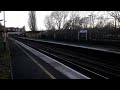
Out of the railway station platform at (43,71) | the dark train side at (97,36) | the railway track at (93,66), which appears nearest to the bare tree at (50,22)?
the dark train side at (97,36)

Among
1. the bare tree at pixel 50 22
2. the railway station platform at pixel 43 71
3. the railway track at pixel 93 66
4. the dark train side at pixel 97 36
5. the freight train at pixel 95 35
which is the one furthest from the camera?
the bare tree at pixel 50 22

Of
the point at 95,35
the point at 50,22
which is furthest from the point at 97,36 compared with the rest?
the point at 50,22

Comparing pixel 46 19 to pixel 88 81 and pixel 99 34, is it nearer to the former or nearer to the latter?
pixel 99 34

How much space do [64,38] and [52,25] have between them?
34.2 m

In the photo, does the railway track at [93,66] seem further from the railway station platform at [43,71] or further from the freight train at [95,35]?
the freight train at [95,35]

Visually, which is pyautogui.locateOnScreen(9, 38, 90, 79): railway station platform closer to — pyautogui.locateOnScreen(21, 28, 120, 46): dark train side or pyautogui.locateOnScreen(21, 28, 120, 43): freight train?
pyautogui.locateOnScreen(21, 28, 120, 46): dark train side

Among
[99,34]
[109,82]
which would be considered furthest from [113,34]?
[109,82]

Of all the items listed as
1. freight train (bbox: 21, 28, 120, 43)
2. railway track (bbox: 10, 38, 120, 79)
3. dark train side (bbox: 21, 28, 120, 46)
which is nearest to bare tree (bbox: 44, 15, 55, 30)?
freight train (bbox: 21, 28, 120, 43)

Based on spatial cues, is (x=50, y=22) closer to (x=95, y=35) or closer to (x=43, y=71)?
(x=95, y=35)

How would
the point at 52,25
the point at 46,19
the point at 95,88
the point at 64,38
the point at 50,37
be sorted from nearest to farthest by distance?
→ 1. the point at 95,88
2. the point at 64,38
3. the point at 50,37
4. the point at 52,25
5. the point at 46,19

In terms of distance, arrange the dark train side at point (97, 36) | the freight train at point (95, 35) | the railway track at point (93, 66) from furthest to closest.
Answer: the freight train at point (95, 35) < the dark train side at point (97, 36) < the railway track at point (93, 66)

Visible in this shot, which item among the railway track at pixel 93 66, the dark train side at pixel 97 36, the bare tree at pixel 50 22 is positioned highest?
the bare tree at pixel 50 22

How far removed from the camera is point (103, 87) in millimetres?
3029
